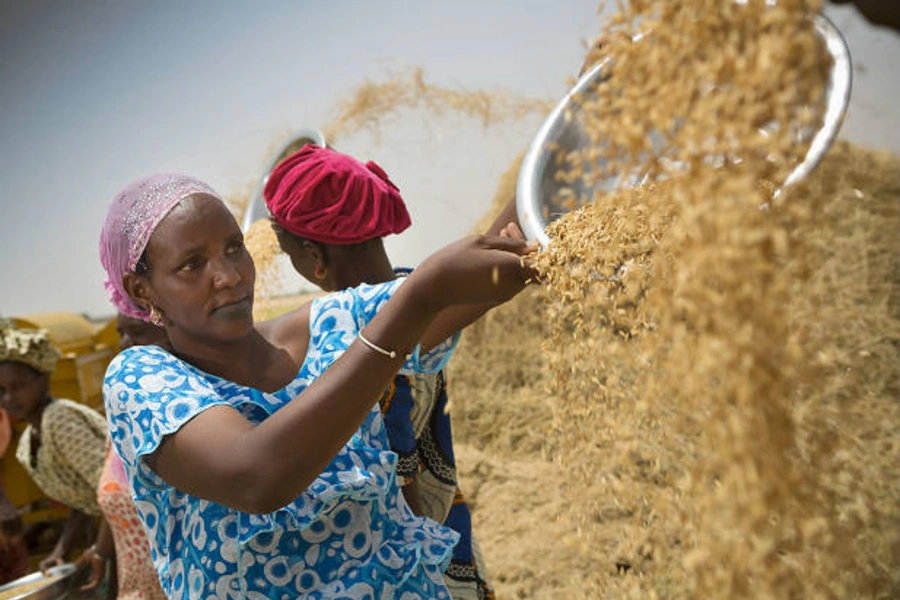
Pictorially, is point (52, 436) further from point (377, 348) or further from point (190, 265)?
point (377, 348)

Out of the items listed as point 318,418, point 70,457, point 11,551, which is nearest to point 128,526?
point 70,457

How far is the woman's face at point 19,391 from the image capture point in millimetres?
4328

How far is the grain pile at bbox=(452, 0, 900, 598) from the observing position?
954 mm

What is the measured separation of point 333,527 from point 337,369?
316mm

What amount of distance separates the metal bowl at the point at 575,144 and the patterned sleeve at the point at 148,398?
0.60 m

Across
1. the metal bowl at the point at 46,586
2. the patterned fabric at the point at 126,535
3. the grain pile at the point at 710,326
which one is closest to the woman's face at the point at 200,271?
the grain pile at the point at 710,326

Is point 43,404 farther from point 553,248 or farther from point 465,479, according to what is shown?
point 553,248

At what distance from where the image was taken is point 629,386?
1294 millimetres

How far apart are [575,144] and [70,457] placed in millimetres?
3172

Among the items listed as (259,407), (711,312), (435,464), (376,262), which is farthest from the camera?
(376,262)

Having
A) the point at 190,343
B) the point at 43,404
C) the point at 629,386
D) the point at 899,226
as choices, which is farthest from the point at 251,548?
the point at 899,226

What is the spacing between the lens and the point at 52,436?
13.4 feet

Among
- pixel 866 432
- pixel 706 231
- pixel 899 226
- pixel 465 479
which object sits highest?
pixel 706 231

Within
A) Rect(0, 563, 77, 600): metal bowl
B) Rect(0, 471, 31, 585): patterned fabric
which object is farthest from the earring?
Rect(0, 471, 31, 585): patterned fabric
